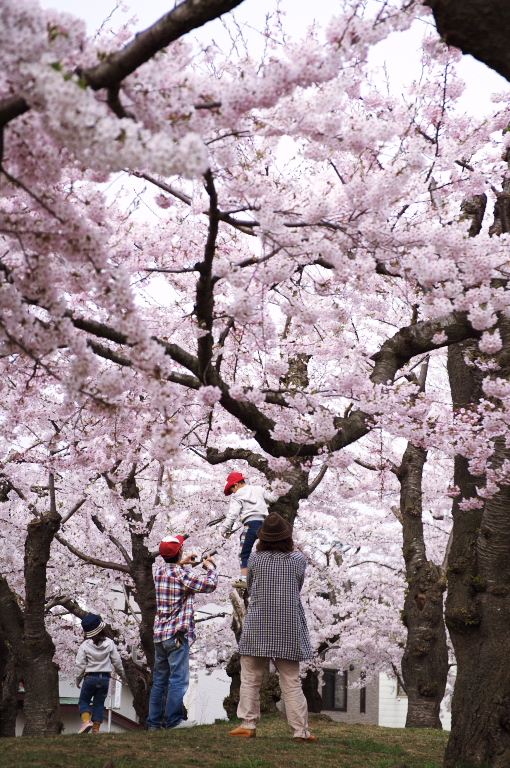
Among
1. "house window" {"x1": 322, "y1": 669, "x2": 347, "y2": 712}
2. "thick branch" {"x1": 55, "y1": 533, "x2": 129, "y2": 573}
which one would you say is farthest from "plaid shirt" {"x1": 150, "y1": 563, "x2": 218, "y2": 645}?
"house window" {"x1": 322, "y1": 669, "x2": 347, "y2": 712}

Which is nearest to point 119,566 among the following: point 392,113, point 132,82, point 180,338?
point 180,338

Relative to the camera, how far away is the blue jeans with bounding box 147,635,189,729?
692 cm

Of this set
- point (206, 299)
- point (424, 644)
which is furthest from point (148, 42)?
point (424, 644)

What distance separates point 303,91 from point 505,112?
4784mm

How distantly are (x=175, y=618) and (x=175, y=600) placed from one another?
16 centimetres

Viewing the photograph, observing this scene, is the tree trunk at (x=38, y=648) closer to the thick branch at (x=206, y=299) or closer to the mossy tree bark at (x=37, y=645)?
the mossy tree bark at (x=37, y=645)

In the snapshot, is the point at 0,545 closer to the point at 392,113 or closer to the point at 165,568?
the point at 165,568

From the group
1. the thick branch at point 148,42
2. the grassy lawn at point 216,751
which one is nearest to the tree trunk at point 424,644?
the grassy lawn at point 216,751

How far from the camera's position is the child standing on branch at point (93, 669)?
28.8ft

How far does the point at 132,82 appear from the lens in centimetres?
337

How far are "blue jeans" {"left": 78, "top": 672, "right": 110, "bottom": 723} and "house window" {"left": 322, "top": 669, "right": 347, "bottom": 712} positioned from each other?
2066 cm

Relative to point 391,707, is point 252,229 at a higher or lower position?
higher

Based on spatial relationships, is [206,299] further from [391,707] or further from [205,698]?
[391,707]

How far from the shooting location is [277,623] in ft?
19.0
